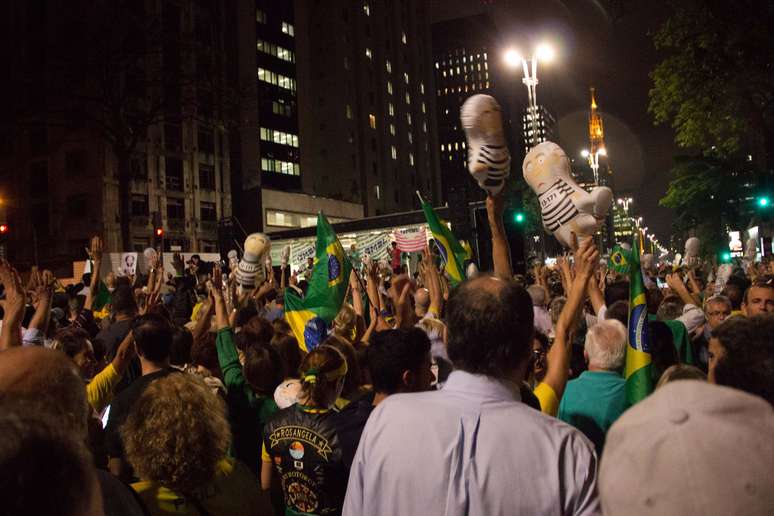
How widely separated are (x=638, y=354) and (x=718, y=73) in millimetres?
21714

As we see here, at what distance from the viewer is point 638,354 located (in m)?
3.68

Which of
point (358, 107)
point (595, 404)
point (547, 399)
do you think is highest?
point (358, 107)

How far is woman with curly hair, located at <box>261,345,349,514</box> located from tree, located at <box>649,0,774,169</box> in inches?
824

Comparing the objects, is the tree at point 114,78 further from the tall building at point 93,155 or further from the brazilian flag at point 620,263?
the brazilian flag at point 620,263

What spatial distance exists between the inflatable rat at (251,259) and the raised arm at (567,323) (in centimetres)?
636

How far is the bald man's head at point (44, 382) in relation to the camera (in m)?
2.04

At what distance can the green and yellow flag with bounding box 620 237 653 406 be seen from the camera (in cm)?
355

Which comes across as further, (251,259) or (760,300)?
(251,259)

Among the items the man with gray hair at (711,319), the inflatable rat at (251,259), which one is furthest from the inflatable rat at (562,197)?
the inflatable rat at (251,259)

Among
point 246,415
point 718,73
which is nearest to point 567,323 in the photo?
point 246,415

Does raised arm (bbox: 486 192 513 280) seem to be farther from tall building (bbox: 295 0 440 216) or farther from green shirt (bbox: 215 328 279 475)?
tall building (bbox: 295 0 440 216)

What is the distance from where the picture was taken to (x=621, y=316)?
5270 millimetres

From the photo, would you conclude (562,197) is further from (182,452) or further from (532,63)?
(532,63)

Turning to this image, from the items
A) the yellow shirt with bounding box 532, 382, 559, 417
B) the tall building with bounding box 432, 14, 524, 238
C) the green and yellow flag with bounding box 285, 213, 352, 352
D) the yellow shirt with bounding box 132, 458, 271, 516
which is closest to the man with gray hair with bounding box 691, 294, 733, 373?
the yellow shirt with bounding box 532, 382, 559, 417
